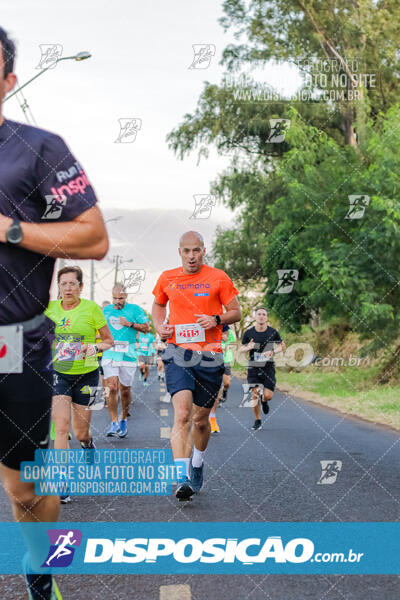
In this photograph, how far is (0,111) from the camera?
274 cm

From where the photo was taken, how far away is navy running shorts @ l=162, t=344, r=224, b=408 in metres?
6.80

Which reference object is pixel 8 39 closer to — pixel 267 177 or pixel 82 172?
pixel 82 172

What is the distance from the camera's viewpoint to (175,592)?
4.24m

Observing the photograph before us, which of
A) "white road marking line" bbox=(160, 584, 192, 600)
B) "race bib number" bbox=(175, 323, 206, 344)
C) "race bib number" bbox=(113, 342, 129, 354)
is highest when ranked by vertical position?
"race bib number" bbox=(175, 323, 206, 344)

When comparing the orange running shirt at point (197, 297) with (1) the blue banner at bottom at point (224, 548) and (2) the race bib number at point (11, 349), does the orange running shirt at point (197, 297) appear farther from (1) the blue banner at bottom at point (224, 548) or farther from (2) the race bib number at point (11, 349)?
(2) the race bib number at point (11, 349)

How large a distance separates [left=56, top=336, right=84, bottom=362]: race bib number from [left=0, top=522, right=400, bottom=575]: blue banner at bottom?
2.17 meters

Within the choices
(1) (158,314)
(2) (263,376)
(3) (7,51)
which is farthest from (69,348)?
(2) (263,376)

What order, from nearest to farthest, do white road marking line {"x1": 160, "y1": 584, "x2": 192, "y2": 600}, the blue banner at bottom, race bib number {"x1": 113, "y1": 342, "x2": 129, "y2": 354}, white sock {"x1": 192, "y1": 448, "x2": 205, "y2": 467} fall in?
1. white road marking line {"x1": 160, "y1": 584, "x2": 192, "y2": 600}
2. the blue banner at bottom
3. white sock {"x1": 192, "y1": 448, "x2": 205, "y2": 467}
4. race bib number {"x1": 113, "y1": 342, "x2": 129, "y2": 354}

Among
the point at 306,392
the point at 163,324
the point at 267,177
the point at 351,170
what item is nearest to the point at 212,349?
the point at 163,324

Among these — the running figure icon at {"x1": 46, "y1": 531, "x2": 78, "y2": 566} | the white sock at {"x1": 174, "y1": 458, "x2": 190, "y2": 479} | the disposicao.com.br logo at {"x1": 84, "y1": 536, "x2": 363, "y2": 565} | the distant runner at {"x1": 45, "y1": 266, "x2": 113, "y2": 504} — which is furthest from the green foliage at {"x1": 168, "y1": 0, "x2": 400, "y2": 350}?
the running figure icon at {"x1": 46, "y1": 531, "x2": 78, "y2": 566}

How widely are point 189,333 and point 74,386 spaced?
1446 millimetres

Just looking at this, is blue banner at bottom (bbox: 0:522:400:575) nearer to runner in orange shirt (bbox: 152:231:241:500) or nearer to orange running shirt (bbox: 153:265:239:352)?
runner in orange shirt (bbox: 152:231:241:500)

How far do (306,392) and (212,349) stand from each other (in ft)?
51.6

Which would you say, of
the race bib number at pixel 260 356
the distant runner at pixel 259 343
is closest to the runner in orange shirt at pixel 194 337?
the distant runner at pixel 259 343
